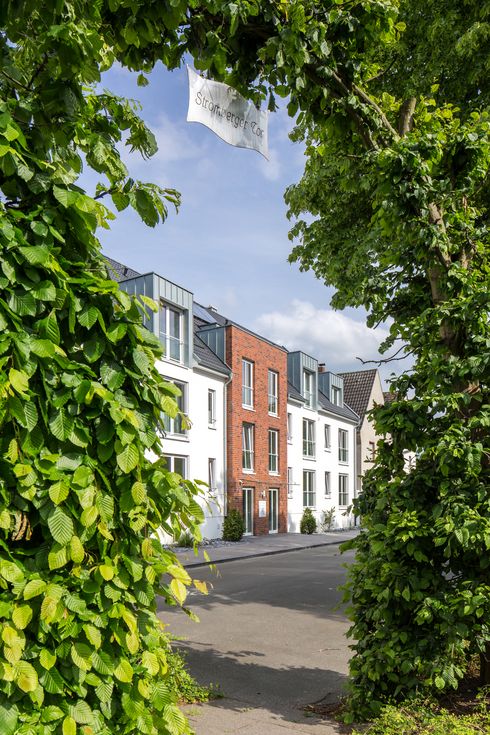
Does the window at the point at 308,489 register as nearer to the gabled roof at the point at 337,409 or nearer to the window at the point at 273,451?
the gabled roof at the point at 337,409

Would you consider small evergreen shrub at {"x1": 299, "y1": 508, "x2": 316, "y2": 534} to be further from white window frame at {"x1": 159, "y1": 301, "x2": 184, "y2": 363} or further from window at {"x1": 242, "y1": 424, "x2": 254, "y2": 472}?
white window frame at {"x1": 159, "y1": 301, "x2": 184, "y2": 363}

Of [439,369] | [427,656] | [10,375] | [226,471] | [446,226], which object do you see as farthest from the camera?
[226,471]

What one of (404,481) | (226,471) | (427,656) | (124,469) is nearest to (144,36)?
(124,469)

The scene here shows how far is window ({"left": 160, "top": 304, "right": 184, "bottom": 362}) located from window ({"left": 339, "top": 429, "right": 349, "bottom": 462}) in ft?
67.5

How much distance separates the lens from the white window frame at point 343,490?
4316cm

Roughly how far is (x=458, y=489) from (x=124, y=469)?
2.95 meters

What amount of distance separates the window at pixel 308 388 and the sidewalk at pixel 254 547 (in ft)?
27.4

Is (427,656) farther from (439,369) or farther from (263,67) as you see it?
(263,67)

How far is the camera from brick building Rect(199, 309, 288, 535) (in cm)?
2909

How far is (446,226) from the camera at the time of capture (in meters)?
5.26

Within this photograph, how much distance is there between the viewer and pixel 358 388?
50969mm

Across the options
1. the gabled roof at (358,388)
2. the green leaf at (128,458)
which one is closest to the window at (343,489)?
the gabled roof at (358,388)

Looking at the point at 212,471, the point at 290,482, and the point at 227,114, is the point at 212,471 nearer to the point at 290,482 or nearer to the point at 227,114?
A: the point at 290,482

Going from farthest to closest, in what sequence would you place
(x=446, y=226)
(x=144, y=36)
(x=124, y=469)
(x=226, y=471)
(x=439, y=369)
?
(x=226, y=471)
(x=446, y=226)
(x=439, y=369)
(x=144, y=36)
(x=124, y=469)
